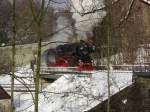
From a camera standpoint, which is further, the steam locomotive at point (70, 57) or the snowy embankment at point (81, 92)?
the steam locomotive at point (70, 57)

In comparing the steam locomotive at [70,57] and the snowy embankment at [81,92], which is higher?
the steam locomotive at [70,57]

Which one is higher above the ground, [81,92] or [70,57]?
[70,57]

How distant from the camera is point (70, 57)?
70.4ft

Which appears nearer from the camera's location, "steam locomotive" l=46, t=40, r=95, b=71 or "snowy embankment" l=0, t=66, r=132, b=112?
"snowy embankment" l=0, t=66, r=132, b=112

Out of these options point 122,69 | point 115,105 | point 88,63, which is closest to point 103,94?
point 115,105

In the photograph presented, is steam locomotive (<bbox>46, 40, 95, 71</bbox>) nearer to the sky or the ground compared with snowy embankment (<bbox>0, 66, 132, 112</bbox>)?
nearer to the sky

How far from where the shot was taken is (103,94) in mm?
14070

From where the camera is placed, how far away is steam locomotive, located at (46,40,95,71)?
59.3 feet

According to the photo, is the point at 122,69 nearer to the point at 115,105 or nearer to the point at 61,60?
the point at 115,105

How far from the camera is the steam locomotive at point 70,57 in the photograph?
59.3 ft

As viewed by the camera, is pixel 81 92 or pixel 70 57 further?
pixel 70 57

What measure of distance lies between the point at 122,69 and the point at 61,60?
5.28 metres

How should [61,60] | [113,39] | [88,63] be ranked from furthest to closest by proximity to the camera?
1. [61,60]
2. [88,63]
3. [113,39]

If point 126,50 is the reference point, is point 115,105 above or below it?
below
